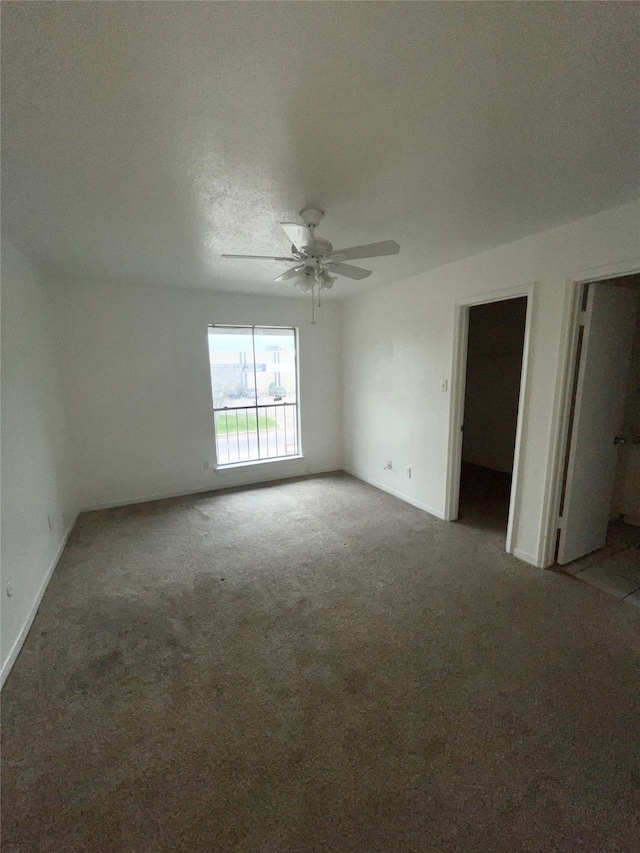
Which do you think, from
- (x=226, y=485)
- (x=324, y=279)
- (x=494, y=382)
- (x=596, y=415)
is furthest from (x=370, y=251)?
(x=494, y=382)

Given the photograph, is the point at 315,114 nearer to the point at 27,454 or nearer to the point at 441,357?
the point at 441,357

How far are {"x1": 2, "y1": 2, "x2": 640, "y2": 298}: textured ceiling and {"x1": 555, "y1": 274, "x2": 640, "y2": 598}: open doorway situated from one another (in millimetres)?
746

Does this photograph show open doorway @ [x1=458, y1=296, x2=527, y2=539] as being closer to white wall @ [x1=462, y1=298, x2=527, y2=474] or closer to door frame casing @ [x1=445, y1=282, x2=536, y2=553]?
white wall @ [x1=462, y1=298, x2=527, y2=474]

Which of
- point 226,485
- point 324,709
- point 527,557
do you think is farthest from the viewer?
point 226,485

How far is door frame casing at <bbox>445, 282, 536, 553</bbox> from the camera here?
2.68m

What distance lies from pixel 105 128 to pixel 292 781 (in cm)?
270

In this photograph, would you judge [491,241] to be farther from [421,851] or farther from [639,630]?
[421,851]

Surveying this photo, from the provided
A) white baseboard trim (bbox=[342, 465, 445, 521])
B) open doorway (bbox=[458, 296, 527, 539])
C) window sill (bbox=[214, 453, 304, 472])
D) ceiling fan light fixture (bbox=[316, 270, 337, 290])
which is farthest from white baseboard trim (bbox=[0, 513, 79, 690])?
open doorway (bbox=[458, 296, 527, 539])

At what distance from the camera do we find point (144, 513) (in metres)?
3.83

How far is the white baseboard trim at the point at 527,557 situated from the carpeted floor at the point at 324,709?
8 centimetres

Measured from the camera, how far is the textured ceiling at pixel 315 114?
0.98m

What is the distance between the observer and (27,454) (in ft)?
8.00

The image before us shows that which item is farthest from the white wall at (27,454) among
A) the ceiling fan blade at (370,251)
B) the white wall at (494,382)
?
the white wall at (494,382)

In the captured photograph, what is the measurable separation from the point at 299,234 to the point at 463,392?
2209 mm
